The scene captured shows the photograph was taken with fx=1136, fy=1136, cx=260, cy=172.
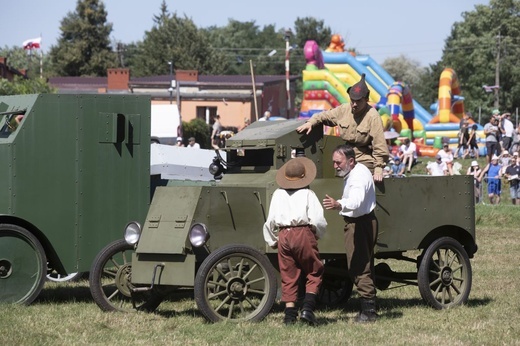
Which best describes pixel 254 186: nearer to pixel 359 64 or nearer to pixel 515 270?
pixel 515 270

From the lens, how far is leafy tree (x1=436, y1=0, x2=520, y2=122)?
8750cm

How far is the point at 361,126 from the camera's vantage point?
11.8 meters

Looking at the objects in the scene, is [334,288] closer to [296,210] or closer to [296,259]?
[296,259]

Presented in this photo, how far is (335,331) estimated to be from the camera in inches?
407

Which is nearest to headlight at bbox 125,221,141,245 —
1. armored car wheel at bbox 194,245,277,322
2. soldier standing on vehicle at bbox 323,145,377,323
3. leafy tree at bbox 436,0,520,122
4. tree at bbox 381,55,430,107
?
armored car wheel at bbox 194,245,277,322

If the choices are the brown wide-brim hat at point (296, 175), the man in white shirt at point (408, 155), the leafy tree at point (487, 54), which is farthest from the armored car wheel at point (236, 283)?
the leafy tree at point (487, 54)

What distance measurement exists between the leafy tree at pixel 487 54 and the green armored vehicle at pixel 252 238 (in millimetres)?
74452

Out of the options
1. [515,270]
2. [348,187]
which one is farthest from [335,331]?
[515,270]

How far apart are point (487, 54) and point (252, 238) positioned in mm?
80309

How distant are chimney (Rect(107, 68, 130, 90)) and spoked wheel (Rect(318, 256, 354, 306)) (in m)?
62.4

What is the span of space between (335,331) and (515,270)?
6455mm

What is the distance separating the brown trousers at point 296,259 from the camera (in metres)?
10.6

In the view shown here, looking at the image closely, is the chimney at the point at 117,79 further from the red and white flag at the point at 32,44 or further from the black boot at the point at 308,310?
the black boot at the point at 308,310

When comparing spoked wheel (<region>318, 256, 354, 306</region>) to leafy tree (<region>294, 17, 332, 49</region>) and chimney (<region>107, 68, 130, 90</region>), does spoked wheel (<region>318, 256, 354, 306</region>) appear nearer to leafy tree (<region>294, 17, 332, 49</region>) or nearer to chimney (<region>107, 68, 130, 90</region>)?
chimney (<region>107, 68, 130, 90</region>)
